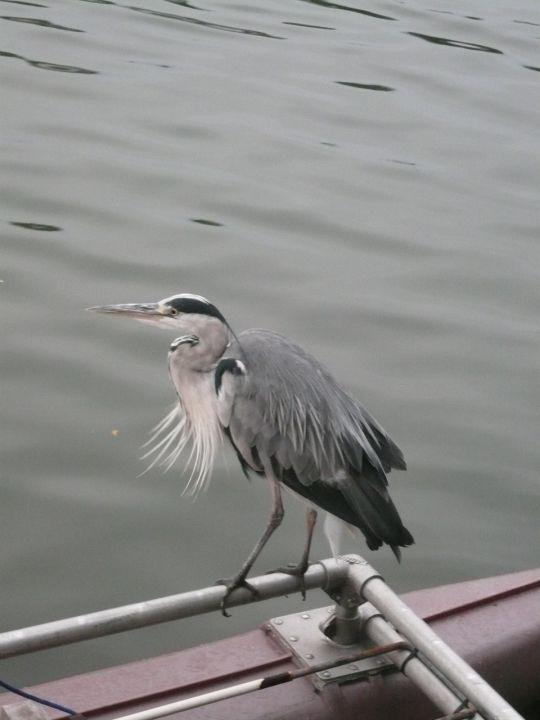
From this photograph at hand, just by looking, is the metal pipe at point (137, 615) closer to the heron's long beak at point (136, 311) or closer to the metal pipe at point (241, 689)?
the metal pipe at point (241, 689)

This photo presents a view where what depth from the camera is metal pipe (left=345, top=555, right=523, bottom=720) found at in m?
2.51

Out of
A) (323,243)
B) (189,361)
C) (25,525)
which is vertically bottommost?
(25,525)

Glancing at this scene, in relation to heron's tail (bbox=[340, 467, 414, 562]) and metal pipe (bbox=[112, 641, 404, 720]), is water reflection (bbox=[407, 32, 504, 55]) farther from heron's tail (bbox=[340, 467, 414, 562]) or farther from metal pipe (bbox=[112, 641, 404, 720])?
metal pipe (bbox=[112, 641, 404, 720])

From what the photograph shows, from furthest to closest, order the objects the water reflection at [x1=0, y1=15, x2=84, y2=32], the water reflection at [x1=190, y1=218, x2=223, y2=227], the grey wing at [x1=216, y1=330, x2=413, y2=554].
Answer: the water reflection at [x1=0, y1=15, x2=84, y2=32] → the water reflection at [x1=190, y1=218, x2=223, y2=227] → the grey wing at [x1=216, y1=330, x2=413, y2=554]

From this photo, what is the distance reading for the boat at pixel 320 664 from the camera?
2559 mm

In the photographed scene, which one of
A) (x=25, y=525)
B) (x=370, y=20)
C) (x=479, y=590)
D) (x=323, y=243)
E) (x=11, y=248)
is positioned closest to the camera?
(x=479, y=590)

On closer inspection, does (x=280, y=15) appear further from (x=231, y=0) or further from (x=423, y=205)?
(x=423, y=205)

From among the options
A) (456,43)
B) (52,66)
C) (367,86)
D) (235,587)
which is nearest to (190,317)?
(235,587)

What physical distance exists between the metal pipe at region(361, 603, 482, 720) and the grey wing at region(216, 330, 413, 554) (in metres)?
0.24

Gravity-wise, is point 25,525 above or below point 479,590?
below

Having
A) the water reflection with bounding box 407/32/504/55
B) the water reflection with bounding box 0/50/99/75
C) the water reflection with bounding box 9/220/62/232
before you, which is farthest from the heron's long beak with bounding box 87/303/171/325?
the water reflection with bounding box 407/32/504/55

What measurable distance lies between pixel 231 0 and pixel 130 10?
1052 mm

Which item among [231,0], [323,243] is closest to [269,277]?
[323,243]

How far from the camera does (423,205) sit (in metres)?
7.25
